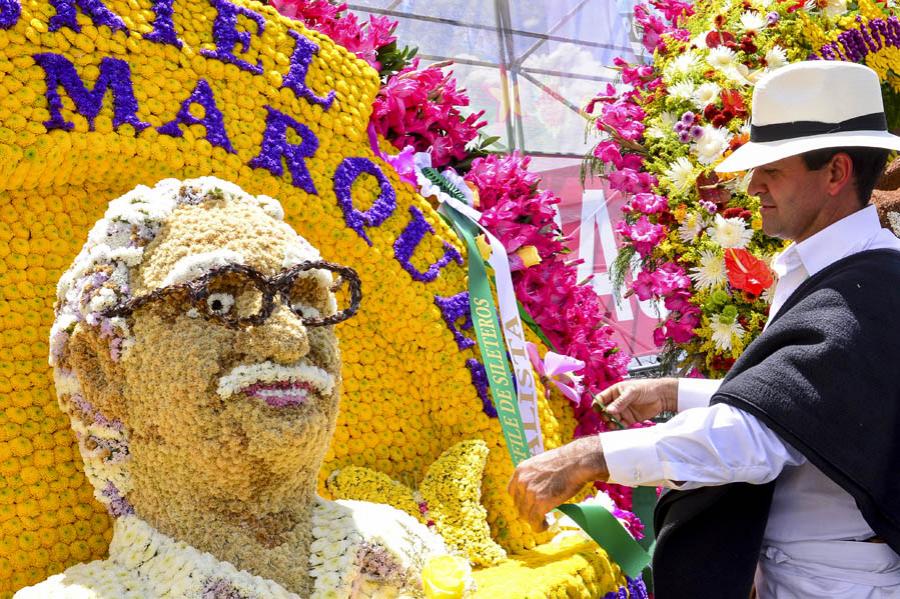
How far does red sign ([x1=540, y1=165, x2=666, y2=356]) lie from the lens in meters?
7.40

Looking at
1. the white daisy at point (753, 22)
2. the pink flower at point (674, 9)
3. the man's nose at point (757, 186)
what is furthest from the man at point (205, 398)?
the pink flower at point (674, 9)

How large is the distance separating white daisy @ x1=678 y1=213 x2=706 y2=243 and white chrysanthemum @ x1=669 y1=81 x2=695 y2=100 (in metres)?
0.62

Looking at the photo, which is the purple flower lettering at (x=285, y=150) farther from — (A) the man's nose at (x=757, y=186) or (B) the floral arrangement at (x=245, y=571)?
(A) the man's nose at (x=757, y=186)

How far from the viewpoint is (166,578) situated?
1.83 metres

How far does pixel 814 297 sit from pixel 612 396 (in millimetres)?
745

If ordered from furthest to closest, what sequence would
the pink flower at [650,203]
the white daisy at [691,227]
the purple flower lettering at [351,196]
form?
the pink flower at [650,203] → the white daisy at [691,227] → the purple flower lettering at [351,196]

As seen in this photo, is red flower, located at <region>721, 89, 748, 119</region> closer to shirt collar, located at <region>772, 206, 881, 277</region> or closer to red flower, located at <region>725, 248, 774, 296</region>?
red flower, located at <region>725, 248, 774, 296</region>

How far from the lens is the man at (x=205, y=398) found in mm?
1815

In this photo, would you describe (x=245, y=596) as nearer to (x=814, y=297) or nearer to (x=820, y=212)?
(x=814, y=297)

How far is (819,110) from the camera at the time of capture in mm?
2014

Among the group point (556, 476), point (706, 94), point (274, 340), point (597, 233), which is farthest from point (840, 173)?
point (597, 233)

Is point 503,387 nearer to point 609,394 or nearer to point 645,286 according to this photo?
point 609,394

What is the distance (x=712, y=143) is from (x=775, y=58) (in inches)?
20.7

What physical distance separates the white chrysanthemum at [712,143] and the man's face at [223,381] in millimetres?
2568
